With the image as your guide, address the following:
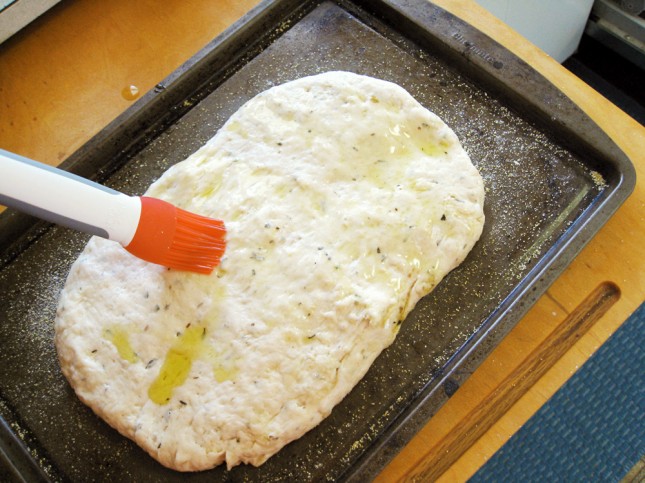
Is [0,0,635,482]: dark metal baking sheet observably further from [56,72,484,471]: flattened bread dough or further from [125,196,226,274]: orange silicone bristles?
[125,196,226,274]: orange silicone bristles

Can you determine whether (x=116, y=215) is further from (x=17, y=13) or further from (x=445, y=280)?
(x=17, y=13)

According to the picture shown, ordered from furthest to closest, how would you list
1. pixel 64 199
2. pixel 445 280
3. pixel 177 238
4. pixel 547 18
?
pixel 547 18 → pixel 445 280 → pixel 177 238 → pixel 64 199

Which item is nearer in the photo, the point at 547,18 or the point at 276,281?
the point at 276,281

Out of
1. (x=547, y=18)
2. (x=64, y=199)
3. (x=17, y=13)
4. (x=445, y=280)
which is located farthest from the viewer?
(x=547, y=18)

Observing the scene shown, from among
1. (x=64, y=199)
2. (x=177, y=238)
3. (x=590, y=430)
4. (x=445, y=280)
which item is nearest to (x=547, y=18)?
(x=445, y=280)

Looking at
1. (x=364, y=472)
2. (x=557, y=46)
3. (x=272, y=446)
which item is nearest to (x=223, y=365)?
(x=272, y=446)

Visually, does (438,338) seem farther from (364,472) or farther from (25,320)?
(25,320)

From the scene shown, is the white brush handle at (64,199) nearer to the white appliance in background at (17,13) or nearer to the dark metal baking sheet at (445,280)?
the dark metal baking sheet at (445,280)
